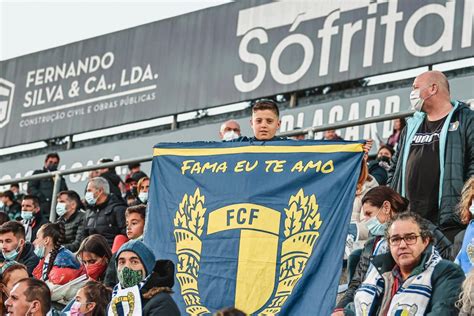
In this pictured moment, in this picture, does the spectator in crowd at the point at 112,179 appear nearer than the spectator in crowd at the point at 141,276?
No

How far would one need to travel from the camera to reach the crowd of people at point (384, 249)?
6559 millimetres

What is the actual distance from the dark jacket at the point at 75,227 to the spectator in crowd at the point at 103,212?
9cm

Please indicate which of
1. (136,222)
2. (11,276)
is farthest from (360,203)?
(11,276)

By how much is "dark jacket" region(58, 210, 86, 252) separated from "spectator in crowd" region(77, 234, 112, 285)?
7.51 feet

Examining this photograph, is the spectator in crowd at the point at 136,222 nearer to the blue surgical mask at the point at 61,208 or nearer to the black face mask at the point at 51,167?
the blue surgical mask at the point at 61,208

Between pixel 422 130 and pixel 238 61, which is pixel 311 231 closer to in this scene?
pixel 422 130

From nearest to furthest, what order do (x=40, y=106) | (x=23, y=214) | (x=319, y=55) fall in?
1. (x=23, y=214)
2. (x=319, y=55)
3. (x=40, y=106)

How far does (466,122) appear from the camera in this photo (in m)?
8.32

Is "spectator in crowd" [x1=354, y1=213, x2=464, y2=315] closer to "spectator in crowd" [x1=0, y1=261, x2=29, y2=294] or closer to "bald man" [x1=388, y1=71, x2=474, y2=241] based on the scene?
"bald man" [x1=388, y1=71, x2=474, y2=241]

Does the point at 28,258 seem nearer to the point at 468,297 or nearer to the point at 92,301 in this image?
the point at 92,301

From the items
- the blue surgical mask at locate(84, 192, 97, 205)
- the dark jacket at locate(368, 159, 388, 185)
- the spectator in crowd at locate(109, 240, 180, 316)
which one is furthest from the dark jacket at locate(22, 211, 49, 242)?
the spectator in crowd at locate(109, 240, 180, 316)

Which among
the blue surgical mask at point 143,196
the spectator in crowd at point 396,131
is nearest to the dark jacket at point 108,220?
the blue surgical mask at point 143,196

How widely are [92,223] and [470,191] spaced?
17.4 ft

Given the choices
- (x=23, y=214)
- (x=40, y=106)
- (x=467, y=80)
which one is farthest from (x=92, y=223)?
(x=40, y=106)
